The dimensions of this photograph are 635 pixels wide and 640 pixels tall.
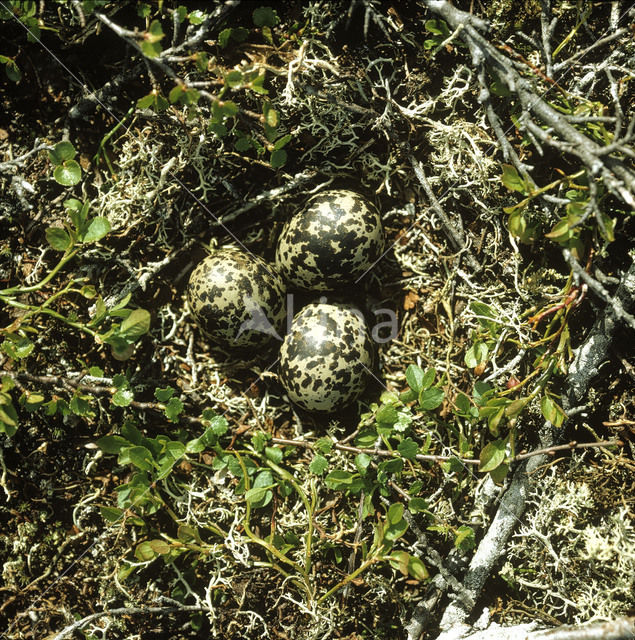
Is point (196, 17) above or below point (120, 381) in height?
above

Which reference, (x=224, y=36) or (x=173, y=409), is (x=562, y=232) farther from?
(x=173, y=409)

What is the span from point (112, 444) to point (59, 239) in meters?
0.87

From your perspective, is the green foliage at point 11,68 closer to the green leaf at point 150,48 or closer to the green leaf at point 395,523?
the green leaf at point 150,48

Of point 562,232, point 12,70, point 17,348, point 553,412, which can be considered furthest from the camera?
point 12,70

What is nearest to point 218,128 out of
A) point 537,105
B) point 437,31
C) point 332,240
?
point 332,240

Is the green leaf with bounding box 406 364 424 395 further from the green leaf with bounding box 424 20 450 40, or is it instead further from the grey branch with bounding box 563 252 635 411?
the green leaf with bounding box 424 20 450 40

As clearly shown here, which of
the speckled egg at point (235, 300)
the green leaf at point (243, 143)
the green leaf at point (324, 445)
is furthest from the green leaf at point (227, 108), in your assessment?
the green leaf at point (324, 445)

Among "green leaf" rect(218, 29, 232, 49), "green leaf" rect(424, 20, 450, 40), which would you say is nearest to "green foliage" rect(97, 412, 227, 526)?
"green leaf" rect(218, 29, 232, 49)

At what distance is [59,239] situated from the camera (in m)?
2.26

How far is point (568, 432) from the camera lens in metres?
2.37

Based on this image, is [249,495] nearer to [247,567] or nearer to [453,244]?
[247,567]

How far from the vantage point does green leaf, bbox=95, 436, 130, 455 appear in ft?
7.48

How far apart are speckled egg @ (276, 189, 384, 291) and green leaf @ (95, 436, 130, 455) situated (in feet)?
3.24

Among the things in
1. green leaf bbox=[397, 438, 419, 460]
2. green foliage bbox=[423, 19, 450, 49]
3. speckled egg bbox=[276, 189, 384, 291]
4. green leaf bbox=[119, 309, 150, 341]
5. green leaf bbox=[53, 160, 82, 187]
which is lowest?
green leaf bbox=[397, 438, 419, 460]
